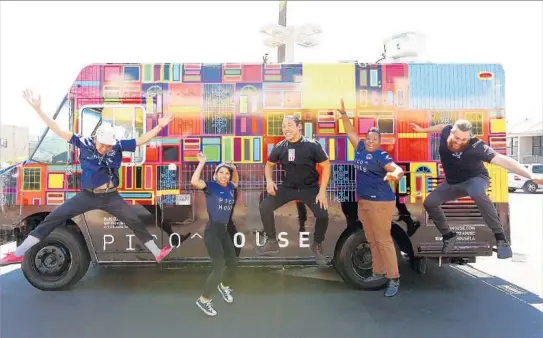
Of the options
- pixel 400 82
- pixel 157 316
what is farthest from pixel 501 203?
pixel 157 316

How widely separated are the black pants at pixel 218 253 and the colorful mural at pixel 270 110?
0.64m

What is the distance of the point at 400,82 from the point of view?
5.33m

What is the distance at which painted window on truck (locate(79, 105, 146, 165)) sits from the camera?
17.4 feet

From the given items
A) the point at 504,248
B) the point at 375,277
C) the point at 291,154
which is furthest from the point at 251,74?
the point at 504,248

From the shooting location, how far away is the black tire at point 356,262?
544 cm

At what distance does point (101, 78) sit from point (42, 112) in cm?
79

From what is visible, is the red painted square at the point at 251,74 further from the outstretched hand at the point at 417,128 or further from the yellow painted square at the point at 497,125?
the yellow painted square at the point at 497,125

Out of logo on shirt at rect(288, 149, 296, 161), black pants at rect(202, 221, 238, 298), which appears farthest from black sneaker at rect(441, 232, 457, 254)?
black pants at rect(202, 221, 238, 298)

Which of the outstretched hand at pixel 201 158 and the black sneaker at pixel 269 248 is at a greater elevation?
the outstretched hand at pixel 201 158

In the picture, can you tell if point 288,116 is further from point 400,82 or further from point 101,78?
point 101,78

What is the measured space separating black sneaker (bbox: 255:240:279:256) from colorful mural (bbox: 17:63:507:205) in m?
0.72

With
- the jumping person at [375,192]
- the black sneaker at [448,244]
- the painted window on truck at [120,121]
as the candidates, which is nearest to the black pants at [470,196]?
the black sneaker at [448,244]

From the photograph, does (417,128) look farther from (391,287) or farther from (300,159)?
(391,287)

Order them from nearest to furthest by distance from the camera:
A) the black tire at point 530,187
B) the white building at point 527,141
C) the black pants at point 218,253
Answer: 1. the black pants at point 218,253
2. the black tire at point 530,187
3. the white building at point 527,141
